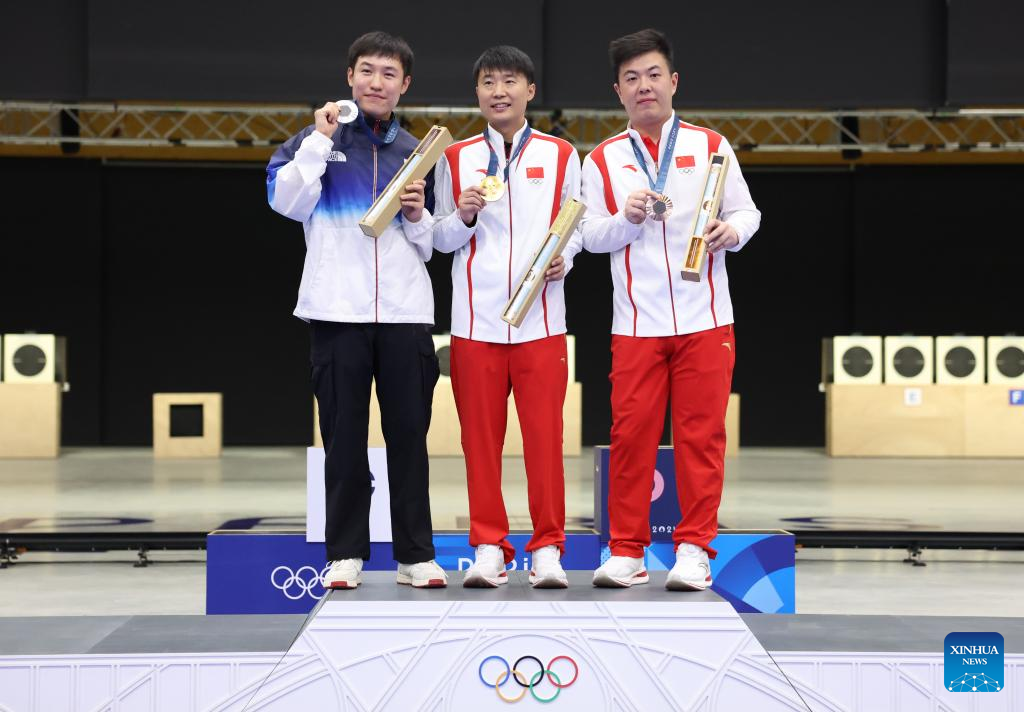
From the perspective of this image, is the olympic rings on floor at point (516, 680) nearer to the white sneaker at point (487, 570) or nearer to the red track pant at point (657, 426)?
the white sneaker at point (487, 570)

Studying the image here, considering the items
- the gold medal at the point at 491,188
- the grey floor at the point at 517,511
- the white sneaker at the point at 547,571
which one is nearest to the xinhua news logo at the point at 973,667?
the white sneaker at the point at 547,571

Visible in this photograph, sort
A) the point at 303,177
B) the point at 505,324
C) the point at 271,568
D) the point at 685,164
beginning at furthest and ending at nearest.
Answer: the point at 271,568, the point at 685,164, the point at 505,324, the point at 303,177

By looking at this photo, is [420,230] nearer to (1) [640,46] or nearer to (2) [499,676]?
(1) [640,46]

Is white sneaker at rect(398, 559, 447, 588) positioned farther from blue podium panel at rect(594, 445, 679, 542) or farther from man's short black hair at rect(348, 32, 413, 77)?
blue podium panel at rect(594, 445, 679, 542)

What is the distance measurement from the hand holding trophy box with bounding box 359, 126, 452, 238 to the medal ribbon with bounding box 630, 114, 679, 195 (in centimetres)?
49

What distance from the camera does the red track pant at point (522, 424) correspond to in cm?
293

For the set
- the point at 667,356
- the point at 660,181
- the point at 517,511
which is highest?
the point at 660,181

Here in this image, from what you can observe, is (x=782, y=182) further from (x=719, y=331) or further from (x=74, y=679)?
(x=74, y=679)

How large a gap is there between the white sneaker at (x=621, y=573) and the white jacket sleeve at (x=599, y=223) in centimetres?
77

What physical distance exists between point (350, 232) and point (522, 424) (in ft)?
2.08

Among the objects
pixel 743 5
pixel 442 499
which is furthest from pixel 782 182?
pixel 442 499

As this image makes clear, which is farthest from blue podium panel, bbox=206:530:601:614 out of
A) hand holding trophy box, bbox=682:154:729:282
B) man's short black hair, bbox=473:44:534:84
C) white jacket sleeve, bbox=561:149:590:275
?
man's short black hair, bbox=473:44:534:84

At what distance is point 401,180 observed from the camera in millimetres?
2850

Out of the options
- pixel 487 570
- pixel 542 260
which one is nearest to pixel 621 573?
pixel 487 570
